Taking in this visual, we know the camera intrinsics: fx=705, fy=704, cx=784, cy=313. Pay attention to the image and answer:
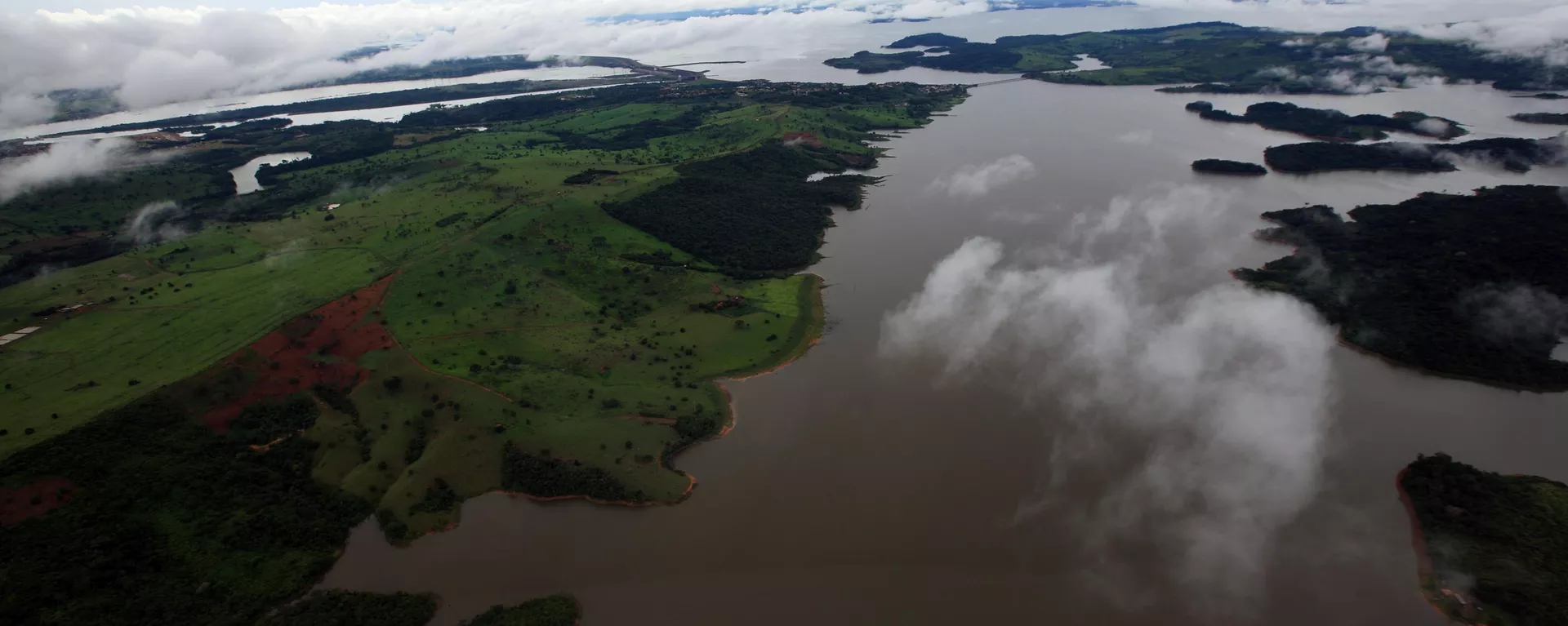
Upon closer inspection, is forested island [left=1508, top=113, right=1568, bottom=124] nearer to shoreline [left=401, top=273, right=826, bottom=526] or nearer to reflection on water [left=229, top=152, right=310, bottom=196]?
shoreline [left=401, top=273, right=826, bottom=526]

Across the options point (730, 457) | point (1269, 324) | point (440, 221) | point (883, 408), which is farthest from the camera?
point (440, 221)

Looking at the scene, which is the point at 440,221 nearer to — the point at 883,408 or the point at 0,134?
the point at 883,408

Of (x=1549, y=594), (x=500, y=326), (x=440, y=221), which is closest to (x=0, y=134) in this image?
(x=440, y=221)

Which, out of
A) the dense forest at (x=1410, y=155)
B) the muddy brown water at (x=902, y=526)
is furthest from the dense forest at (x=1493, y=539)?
the dense forest at (x=1410, y=155)

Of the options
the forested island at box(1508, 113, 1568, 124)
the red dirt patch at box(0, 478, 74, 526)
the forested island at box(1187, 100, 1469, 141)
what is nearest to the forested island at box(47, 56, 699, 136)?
the forested island at box(1187, 100, 1469, 141)

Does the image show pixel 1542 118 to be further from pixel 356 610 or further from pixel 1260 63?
pixel 356 610

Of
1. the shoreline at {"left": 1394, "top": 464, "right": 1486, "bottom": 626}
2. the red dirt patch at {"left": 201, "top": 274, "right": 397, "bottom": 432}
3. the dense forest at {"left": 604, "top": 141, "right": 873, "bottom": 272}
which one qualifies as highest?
the dense forest at {"left": 604, "top": 141, "right": 873, "bottom": 272}

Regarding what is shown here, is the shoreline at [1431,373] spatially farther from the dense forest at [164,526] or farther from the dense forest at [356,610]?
the dense forest at [164,526]
